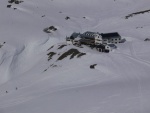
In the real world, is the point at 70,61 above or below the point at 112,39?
below

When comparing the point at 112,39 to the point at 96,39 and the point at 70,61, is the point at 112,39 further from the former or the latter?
the point at 70,61

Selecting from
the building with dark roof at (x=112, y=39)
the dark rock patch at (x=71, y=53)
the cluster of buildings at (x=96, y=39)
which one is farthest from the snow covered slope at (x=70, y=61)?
the cluster of buildings at (x=96, y=39)

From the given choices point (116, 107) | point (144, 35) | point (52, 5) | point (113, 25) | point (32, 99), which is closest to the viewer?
point (116, 107)

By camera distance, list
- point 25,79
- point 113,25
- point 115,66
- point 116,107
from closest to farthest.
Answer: point 116,107
point 115,66
point 25,79
point 113,25

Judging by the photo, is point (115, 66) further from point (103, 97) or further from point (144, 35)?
point (144, 35)

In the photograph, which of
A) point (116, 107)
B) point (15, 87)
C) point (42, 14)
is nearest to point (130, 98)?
point (116, 107)

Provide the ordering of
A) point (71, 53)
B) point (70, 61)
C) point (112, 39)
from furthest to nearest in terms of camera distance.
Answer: point (112, 39)
point (71, 53)
point (70, 61)

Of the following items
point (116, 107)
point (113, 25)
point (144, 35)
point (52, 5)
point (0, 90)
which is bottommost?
point (116, 107)

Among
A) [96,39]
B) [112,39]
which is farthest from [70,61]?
[112,39]

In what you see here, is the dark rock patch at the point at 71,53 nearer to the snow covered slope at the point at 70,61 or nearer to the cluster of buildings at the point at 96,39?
the snow covered slope at the point at 70,61
